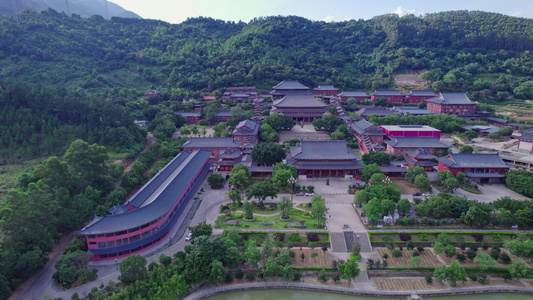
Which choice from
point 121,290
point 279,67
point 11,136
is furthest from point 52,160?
point 279,67

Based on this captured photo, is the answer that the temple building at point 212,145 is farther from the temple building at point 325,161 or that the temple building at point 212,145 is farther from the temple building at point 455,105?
the temple building at point 455,105

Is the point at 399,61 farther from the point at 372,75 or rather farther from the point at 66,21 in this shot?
the point at 66,21

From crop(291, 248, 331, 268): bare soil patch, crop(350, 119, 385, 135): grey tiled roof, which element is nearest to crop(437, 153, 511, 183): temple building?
crop(350, 119, 385, 135): grey tiled roof

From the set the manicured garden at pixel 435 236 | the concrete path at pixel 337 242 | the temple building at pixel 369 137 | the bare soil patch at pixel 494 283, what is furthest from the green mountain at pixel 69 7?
the bare soil patch at pixel 494 283

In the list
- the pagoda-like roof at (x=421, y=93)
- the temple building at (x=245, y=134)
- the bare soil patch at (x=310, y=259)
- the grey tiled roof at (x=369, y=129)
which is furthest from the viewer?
the pagoda-like roof at (x=421, y=93)

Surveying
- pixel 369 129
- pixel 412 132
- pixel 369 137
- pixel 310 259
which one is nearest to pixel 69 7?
pixel 369 129

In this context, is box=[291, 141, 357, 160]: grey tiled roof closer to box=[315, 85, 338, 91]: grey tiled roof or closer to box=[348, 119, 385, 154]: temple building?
box=[348, 119, 385, 154]: temple building

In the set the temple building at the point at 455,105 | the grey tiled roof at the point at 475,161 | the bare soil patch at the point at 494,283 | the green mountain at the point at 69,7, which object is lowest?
the bare soil patch at the point at 494,283

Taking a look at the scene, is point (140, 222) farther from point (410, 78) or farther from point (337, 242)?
point (410, 78)
